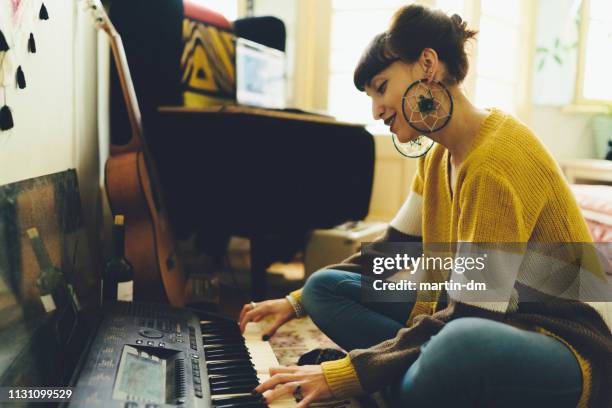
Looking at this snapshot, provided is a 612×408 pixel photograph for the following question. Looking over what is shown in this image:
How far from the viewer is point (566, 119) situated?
137 inches

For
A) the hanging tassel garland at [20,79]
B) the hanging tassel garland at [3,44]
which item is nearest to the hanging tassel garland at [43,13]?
the hanging tassel garland at [20,79]

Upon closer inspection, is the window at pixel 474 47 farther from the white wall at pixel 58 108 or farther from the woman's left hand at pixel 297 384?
the woman's left hand at pixel 297 384

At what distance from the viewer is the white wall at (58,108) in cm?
118

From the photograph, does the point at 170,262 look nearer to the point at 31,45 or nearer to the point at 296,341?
the point at 296,341

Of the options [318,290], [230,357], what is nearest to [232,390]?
[230,357]

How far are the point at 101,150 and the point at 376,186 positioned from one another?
65.3 inches

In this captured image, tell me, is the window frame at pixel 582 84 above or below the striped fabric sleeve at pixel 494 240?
above

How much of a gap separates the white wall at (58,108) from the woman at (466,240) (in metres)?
0.71

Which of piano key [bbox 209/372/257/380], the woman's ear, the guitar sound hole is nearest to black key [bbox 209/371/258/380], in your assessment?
piano key [bbox 209/372/257/380]

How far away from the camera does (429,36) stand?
1.11 metres

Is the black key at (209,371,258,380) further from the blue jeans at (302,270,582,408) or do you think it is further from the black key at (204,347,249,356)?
the blue jeans at (302,270,582,408)

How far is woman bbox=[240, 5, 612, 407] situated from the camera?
92cm

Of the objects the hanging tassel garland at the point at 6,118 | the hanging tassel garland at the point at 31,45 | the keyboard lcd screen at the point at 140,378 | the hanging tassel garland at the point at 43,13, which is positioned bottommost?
the keyboard lcd screen at the point at 140,378

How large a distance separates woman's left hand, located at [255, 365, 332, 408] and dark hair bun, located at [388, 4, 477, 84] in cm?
62
